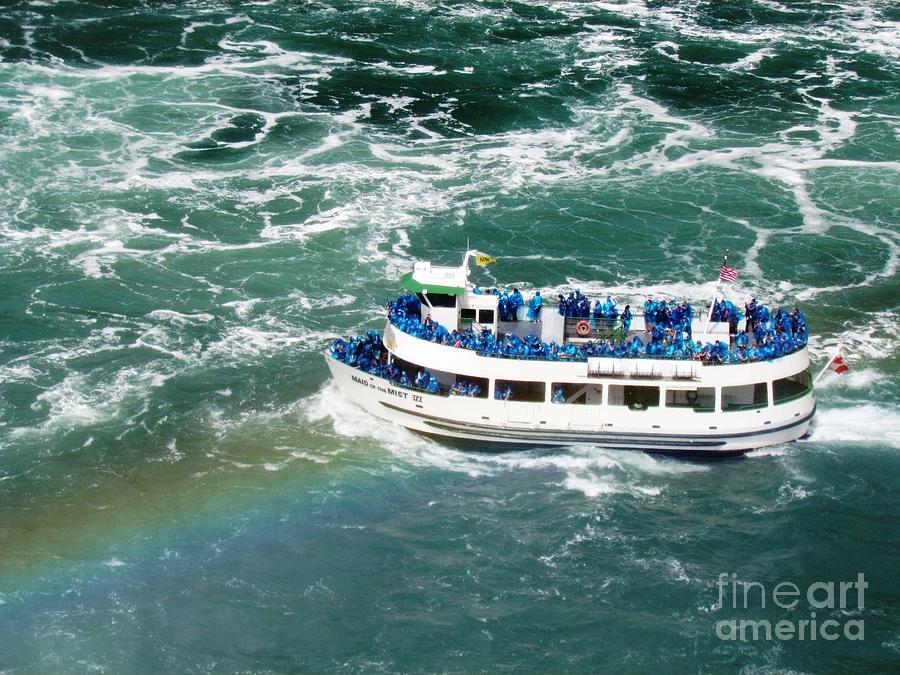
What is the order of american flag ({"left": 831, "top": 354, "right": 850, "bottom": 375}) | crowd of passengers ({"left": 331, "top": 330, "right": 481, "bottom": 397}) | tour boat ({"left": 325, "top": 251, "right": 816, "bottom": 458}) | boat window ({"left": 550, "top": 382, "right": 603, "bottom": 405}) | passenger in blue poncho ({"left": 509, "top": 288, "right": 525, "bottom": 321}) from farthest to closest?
passenger in blue poncho ({"left": 509, "top": 288, "right": 525, "bottom": 321})
american flag ({"left": 831, "top": 354, "right": 850, "bottom": 375})
crowd of passengers ({"left": 331, "top": 330, "right": 481, "bottom": 397})
boat window ({"left": 550, "top": 382, "right": 603, "bottom": 405})
tour boat ({"left": 325, "top": 251, "right": 816, "bottom": 458})

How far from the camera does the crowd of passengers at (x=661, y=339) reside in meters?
50.4

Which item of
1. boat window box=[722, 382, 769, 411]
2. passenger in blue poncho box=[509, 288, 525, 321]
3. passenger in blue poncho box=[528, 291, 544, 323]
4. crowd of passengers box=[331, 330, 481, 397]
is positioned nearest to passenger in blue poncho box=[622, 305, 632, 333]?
passenger in blue poncho box=[528, 291, 544, 323]

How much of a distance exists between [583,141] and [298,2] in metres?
46.8

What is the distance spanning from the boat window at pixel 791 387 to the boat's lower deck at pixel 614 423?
1.00 ft

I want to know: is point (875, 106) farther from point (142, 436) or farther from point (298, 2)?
point (142, 436)

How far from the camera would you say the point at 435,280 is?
53062 millimetres

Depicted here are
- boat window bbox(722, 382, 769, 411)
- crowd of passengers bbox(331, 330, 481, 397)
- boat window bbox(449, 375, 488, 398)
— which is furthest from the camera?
crowd of passengers bbox(331, 330, 481, 397)

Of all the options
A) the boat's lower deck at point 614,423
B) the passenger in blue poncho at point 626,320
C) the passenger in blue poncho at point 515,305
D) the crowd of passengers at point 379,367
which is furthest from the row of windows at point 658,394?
the passenger in blue poncho at point 515,305

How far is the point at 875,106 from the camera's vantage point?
93.0 m


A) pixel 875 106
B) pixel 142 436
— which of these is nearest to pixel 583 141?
pixel 875 106

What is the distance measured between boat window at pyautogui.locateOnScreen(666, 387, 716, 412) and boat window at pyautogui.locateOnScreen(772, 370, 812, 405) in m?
2.85

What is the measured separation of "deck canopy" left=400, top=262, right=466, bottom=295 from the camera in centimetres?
5256

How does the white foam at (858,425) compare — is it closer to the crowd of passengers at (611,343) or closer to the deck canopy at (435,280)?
the crowd of passengers at (611,343)

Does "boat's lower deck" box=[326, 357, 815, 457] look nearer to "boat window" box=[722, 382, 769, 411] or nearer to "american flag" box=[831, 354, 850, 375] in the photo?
"boat window" box=[722, 382, 769, 411]
